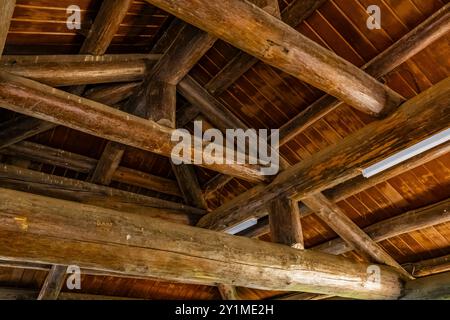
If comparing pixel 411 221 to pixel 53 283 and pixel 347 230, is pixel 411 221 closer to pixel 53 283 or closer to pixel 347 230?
pixel 347 230

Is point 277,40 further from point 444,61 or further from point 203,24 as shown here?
point 444,61

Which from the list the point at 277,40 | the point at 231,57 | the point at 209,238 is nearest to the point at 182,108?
the point at 231,57

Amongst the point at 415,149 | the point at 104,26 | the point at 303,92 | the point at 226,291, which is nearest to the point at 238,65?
the point at 303,92

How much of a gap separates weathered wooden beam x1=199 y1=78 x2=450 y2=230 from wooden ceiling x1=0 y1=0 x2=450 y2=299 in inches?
14.0

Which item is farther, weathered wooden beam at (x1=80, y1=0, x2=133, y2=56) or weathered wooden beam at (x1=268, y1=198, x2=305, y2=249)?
weathered wooden beam at (x1=268, y1=198, x2=305, y2=249)

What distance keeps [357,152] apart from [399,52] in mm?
947

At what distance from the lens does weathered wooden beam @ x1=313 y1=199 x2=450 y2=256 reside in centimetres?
411

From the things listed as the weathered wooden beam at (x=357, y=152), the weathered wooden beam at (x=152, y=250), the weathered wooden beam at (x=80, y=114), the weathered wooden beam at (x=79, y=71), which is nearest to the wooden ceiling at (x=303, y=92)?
the weathered wooden beam at (x=79, y=71)

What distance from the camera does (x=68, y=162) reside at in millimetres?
4656

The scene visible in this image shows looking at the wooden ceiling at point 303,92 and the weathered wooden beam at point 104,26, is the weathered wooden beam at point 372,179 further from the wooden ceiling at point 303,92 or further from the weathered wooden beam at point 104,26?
the weathered wooden beam at point 104,26

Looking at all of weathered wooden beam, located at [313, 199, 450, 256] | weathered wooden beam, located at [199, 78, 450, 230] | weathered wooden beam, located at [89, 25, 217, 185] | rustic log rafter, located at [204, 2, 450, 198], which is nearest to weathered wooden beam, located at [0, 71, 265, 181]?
weathered wooden beam, located at [89, 25, 217, 185]

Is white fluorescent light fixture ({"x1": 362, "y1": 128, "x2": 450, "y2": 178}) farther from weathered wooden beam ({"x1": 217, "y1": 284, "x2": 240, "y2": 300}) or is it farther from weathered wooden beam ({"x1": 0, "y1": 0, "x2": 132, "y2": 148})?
weathered wooden beam ({"x1": 217, "y1": 284, "x2": 240, "y2": 300})

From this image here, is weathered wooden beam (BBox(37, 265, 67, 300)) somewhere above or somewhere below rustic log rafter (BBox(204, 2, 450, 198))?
below

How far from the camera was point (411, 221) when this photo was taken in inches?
173
